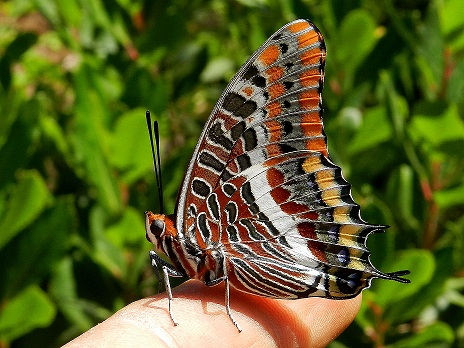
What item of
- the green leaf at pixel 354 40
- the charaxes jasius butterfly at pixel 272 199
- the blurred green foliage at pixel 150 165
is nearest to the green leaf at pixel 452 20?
the blurred green foliage at pixel 150 165

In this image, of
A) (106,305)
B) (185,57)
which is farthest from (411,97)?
(106,305)

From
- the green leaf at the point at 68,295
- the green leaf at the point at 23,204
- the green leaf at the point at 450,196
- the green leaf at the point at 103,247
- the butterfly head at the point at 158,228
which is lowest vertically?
the green leaf at the point at 450,196

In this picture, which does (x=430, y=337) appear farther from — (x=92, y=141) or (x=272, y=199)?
(x=92, y=141)

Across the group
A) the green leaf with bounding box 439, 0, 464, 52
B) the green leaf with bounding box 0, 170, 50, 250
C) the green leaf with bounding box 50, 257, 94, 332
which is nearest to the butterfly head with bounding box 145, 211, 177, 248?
the green leaf with bounding box 0, 170, 50, 250

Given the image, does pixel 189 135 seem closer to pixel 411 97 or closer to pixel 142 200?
pixel 142 200

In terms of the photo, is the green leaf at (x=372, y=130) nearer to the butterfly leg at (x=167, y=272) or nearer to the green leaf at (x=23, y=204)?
the butterfly leg at (x=167, y=272)

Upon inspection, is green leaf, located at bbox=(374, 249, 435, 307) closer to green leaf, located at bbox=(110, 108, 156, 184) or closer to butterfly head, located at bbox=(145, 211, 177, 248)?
butterfly head, located at bbox=(145, 211, 177, 248)
